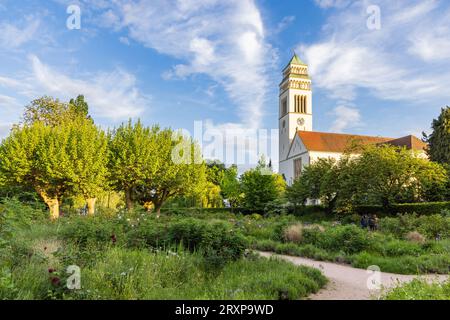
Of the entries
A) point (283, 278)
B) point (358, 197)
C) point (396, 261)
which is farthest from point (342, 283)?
point (358, 197)

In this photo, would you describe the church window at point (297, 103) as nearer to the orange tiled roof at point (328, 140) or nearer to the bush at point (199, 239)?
the orange tiled roof at point (328, 140)

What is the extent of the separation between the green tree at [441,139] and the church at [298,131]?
1778 centimetres

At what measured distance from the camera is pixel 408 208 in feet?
87.2

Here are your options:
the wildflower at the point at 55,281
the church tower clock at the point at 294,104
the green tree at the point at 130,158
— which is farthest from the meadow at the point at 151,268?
the church tower clock at the point at 294,104

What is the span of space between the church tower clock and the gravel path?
6193 cm

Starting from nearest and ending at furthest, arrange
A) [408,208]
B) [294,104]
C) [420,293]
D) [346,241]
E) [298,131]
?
[420,293] → [346,241] → [408,208] → [298,131] → [294,104]

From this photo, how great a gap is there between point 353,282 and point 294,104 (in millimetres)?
68445

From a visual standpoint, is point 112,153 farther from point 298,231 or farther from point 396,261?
point 396,261

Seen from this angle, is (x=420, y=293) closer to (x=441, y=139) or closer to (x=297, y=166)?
(x=441, y=139)

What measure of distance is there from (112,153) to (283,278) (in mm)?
24273

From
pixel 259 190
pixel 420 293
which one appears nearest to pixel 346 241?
pixel 420 293

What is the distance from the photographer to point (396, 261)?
9.33m

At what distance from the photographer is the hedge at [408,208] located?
2490 cm

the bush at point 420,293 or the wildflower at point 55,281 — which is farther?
the bush at point 420,293
